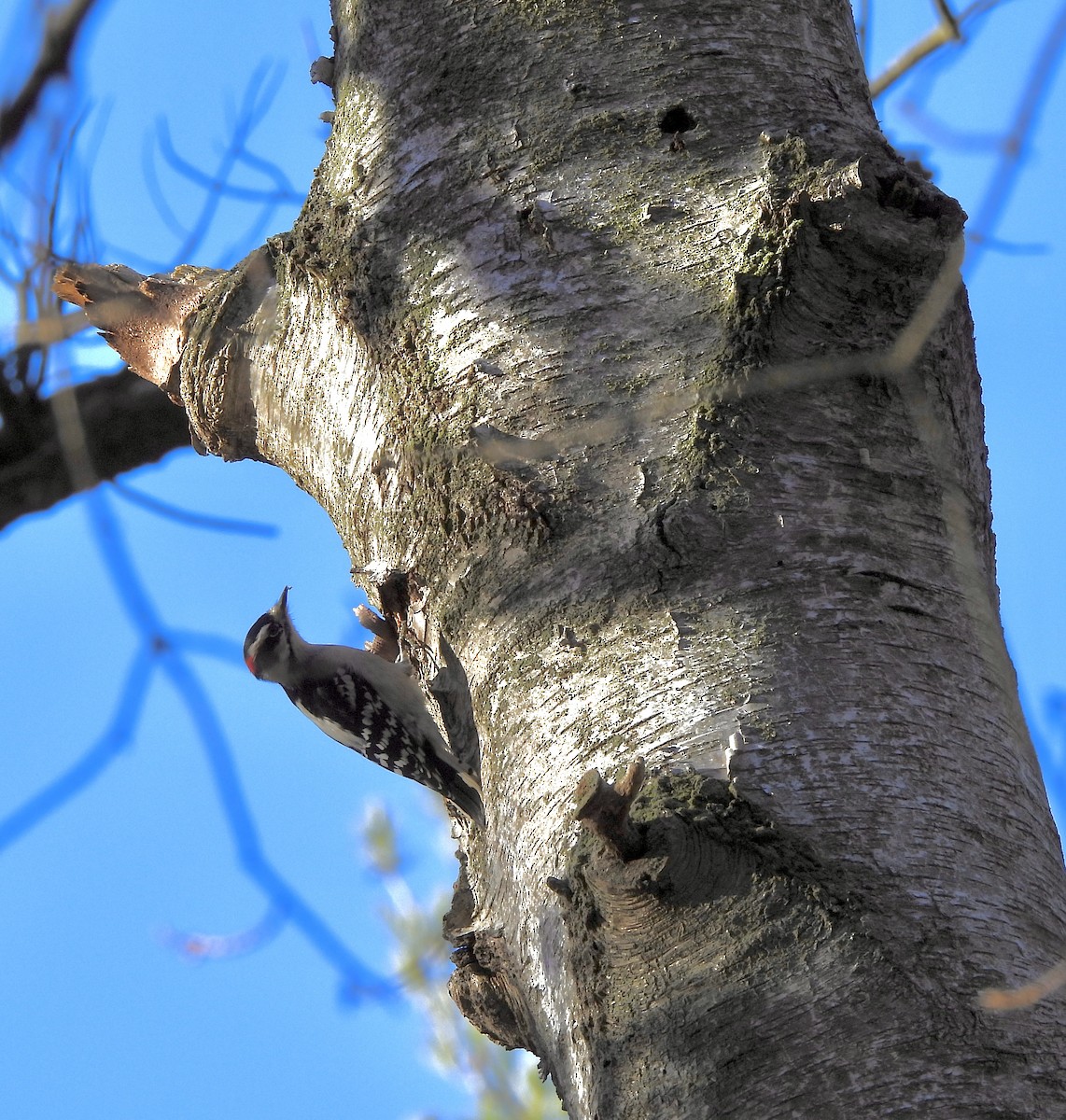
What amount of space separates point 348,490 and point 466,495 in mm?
519

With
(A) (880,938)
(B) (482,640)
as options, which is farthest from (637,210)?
(A) (880,938)

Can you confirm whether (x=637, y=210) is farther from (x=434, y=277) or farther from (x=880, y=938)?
(x=880, y=938)

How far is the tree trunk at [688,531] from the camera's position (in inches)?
63.2

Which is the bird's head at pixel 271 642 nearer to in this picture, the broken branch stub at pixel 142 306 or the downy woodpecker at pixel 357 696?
the downy woodpecker at pixel 357 696

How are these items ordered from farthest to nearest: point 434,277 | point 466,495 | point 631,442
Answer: point 434,277 < point 466,495 < point 631,442

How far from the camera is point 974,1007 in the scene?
1.54 metres

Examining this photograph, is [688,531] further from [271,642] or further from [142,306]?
[271,642]

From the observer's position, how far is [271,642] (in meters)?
5.52

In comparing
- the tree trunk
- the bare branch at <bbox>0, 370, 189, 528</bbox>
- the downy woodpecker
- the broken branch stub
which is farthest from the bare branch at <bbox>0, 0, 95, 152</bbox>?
the bare branch at <bbox>0, 370, 189, 528</bbox>

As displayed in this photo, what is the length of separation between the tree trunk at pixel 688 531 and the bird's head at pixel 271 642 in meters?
2.79

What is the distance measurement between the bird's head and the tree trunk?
2792 mm

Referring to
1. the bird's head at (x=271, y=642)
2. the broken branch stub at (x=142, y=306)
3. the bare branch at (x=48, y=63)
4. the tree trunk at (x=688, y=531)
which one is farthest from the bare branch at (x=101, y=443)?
the bare branch at (x=48, y=63)

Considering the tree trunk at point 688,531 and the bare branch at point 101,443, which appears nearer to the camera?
the tree trunk at point 688,531

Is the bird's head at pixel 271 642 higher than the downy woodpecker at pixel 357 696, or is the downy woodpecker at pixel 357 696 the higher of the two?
the bird's head at pixel 271 642
